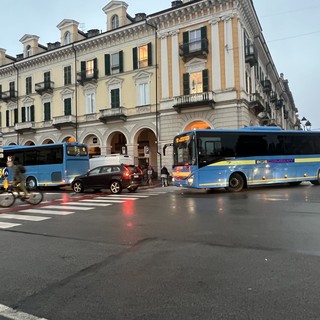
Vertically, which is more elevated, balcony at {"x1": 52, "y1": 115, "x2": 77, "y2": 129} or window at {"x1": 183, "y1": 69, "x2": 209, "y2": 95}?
window at {"x1": 183, "y1": 69, "x2": 209, "y2": 95}

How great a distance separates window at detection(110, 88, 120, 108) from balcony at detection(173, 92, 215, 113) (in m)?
6.92

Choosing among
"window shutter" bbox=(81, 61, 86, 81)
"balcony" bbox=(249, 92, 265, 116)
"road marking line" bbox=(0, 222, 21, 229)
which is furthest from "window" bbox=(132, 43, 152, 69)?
"road marking line" bbox=(0, 222, 21, 229)

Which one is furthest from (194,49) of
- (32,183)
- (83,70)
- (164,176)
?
(32,183)

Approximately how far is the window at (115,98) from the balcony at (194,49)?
26.1 ft

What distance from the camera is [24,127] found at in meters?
40.3

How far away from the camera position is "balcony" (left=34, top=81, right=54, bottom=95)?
38531 mm

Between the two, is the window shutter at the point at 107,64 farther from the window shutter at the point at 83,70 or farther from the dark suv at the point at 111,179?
the dark suv at the point at 111,179

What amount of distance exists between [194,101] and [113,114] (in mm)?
8900

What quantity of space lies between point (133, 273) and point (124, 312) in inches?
49.6

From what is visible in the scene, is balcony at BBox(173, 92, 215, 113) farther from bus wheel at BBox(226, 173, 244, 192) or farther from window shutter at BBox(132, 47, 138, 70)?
bus wheel at BBox(226, 173, 244, 192)

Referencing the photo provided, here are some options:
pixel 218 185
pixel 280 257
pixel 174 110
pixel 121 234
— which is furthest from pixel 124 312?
pixel 174 110

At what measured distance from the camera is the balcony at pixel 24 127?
39.8 meters

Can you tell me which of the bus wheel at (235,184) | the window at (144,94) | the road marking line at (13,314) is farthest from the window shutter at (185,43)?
the road marking line at (13,314)

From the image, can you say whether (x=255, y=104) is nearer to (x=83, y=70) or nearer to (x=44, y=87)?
(x=83, y=70)
